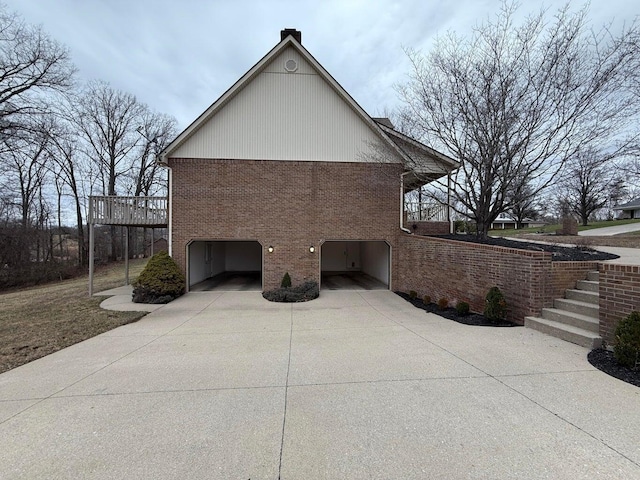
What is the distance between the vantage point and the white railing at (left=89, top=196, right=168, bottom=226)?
10.8m

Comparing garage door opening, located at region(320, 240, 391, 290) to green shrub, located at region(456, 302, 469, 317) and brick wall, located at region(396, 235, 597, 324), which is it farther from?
green shrub, located at region(456, 302, 469, 317)

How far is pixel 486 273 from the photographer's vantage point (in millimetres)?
6832

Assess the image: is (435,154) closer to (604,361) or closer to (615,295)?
(615,295)

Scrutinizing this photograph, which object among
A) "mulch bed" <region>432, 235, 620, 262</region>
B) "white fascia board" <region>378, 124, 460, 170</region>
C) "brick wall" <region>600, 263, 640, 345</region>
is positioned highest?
"white fascia board" <region>378, 124, 460, 170</region>

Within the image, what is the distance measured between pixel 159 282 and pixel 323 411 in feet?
28.4

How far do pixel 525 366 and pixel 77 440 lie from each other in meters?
5.09

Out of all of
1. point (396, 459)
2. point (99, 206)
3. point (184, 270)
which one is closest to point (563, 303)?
point (396, 459)

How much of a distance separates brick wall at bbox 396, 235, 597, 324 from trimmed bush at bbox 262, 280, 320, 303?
3.50m

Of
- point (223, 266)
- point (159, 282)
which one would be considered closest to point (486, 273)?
point (159, 282)

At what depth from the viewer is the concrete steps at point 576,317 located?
182 inches

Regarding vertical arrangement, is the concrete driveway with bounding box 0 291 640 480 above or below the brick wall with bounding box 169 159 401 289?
below

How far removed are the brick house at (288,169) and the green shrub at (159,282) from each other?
0.67 metres

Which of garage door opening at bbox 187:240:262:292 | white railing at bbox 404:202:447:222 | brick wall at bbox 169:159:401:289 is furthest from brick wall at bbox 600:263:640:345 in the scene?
garage door opening at bbox 187:240:262:292

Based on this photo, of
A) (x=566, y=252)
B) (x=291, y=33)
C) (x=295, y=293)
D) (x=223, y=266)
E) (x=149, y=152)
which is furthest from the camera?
(x=149, y=152)
